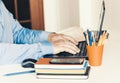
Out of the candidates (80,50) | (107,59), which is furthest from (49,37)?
(107,59)

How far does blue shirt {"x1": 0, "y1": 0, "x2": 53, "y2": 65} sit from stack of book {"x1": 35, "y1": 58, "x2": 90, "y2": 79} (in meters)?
0.22

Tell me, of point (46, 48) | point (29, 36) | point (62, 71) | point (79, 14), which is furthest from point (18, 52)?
point (79, 14)

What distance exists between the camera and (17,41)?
1893mm

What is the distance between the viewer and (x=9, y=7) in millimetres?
3164

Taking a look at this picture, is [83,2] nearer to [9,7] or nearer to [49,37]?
[49,37]

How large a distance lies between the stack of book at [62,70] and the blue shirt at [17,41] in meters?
0.22

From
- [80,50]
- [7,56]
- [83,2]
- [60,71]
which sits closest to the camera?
[60,71]

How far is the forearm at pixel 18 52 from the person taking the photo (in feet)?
4.47

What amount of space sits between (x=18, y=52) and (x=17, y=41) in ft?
1.76

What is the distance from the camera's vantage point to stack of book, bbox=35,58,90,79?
113cm

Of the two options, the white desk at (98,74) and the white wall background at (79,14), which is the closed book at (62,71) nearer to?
the white desk at (98,74)

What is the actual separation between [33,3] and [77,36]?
138cm

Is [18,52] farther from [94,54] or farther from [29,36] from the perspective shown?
[29,36]

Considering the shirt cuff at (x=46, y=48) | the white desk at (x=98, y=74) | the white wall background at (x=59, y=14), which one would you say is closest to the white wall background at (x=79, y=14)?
the white wall background at (x=59, y=14)
